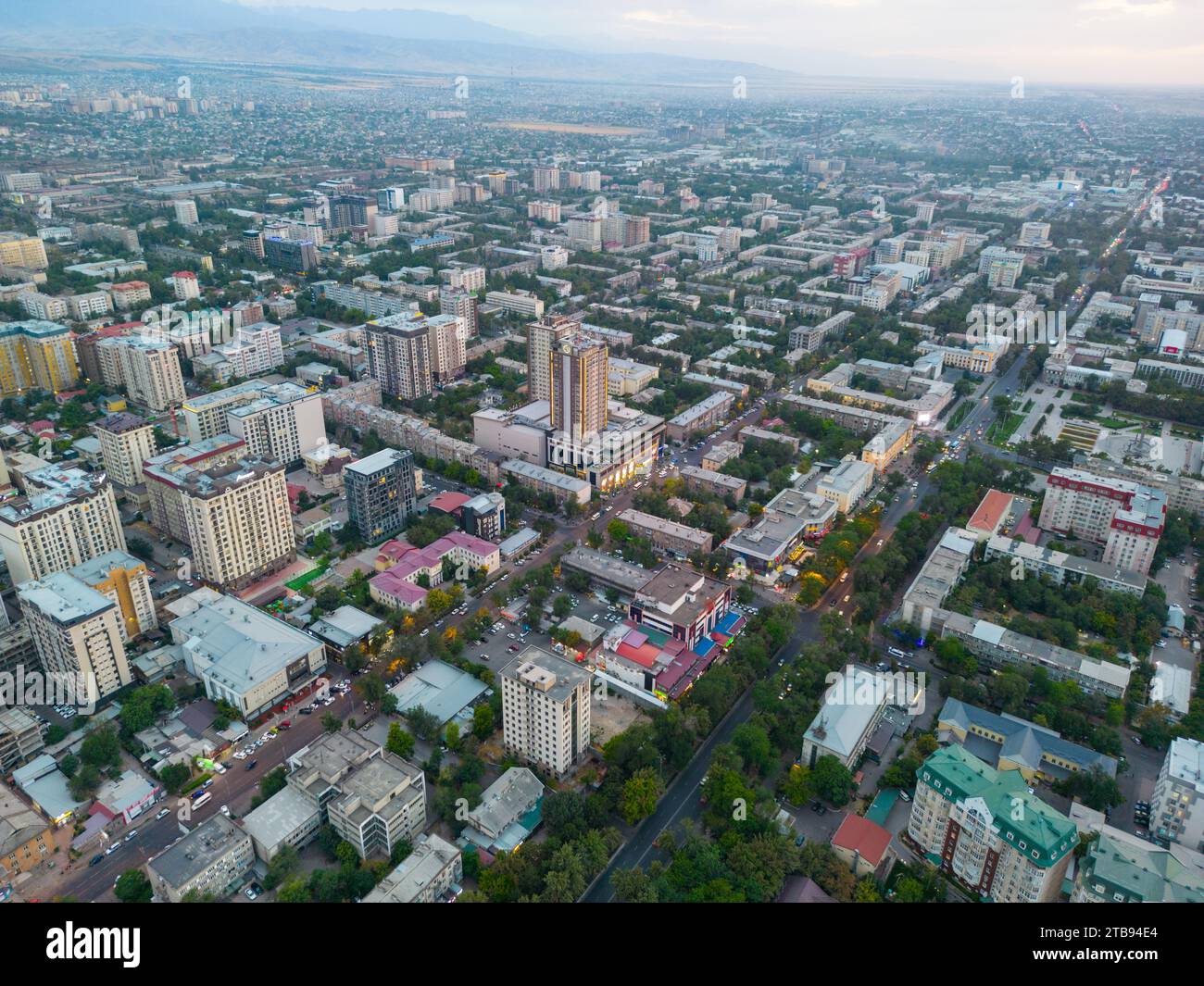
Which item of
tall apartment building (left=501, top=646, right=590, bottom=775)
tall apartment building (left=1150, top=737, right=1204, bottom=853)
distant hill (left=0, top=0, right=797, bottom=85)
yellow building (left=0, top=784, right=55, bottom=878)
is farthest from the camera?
distant hill (left=0, top=0, right=797, bottom=85)

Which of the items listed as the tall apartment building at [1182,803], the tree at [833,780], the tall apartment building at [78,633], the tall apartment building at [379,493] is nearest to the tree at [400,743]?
the tall apartment building at [78,633]

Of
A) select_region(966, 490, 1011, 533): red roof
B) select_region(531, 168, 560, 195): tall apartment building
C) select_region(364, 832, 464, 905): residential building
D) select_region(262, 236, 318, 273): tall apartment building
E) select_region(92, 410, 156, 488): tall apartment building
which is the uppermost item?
select_region(531, 168, 560, 195): tall apartment building

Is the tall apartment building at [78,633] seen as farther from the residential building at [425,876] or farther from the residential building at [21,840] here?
the residential building at [425,876]

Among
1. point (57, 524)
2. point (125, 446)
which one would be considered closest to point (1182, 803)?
point (57, 524)

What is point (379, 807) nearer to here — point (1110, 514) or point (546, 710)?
point (546, 710)

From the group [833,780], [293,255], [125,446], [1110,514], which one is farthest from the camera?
[293,255]

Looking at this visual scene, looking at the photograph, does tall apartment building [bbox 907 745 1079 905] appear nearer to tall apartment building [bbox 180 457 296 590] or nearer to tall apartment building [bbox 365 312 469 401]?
tall apartment building [bbox 180 457 296 590]

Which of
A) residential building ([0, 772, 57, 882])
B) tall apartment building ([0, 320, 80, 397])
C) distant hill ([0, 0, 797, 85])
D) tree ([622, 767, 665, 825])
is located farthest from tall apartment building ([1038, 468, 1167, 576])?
distant hill ([0, 0, 797, 85])
